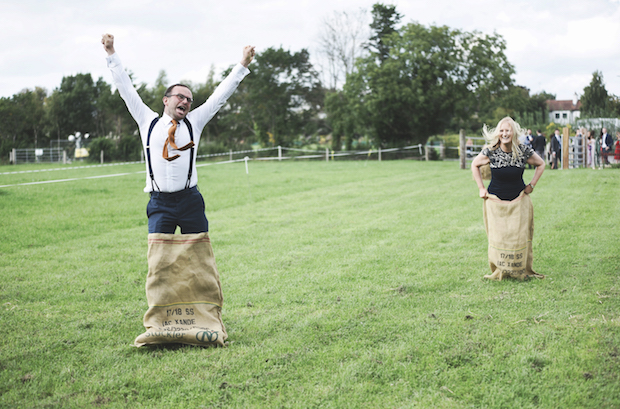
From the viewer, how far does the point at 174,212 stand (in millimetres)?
4113

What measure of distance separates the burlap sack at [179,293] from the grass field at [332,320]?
0.15m

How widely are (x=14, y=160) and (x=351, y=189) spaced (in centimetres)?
3932

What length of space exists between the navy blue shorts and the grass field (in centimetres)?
97

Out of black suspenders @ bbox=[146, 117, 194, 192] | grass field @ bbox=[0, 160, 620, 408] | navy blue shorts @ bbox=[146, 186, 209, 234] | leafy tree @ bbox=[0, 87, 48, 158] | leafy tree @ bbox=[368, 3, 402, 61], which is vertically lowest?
grass field @ bbox=[0, 160, 620, 408]

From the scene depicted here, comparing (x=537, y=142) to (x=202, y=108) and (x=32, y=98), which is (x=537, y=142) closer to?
(x=202, y=108)

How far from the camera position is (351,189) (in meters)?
16.2

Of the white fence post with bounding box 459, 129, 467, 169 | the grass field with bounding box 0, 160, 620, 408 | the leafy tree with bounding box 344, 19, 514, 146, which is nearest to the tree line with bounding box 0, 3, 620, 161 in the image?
the leafy tree with bounding box 344, 19, 514, 146

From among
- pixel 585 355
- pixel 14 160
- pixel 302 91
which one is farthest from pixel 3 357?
pixel 302 91

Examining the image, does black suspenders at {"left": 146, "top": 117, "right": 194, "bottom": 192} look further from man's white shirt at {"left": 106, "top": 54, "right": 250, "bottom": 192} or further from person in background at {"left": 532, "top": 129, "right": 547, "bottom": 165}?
person in background at {"left": 532, "top": 129, "right": 547, "bottom": 165}

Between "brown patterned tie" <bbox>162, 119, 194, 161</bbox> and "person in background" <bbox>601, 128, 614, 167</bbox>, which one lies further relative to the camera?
"person in background" <bbox>601, 128, 614, 167</bbox>

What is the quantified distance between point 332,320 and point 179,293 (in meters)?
1.37

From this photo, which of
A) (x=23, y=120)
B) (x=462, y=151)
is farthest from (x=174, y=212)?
(x=23, y=120)

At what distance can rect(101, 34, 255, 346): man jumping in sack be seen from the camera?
401 cm

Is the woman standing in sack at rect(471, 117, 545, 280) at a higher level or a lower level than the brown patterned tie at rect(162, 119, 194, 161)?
lower
